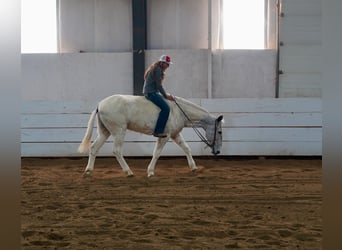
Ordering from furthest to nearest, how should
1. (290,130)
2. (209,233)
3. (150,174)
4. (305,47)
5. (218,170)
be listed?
(305,47) < (290,130) < (218,170) < (150,174) < (209,233)

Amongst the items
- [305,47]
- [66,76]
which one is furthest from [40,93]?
[305,47]

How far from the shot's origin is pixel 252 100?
8.88m

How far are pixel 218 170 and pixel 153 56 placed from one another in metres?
3.60

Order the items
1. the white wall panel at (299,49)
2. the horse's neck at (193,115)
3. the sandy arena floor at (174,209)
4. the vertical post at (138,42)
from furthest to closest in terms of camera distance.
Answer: the vertical post at (138,42) < the white wall panel at (299,49) < the horse's neck at (193,115) < the sandy arena floor at (174,209)

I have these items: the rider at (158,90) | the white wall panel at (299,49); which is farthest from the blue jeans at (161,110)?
the white wall panel at (299,49)

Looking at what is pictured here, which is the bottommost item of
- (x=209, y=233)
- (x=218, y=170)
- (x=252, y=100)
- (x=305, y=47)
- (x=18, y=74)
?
(x=218, y=170)

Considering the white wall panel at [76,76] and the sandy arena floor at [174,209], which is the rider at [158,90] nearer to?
the sandy arena floor at [174,209]

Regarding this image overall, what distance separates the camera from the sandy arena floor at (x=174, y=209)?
3.09m

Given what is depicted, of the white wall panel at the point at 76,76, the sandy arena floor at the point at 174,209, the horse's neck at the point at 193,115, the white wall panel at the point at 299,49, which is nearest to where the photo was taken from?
the sandy arena floor at the point at 174,209

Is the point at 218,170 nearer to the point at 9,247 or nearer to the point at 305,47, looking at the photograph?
the point at 305,47

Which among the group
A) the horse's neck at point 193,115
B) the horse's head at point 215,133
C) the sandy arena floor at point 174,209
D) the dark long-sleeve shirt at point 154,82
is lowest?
the sandy arena floor at point 174,209

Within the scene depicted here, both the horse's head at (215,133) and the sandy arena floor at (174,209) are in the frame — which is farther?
the horse's head at (215,133)

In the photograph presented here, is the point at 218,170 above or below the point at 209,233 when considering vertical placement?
below

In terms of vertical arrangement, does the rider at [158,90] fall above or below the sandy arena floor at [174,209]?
above
